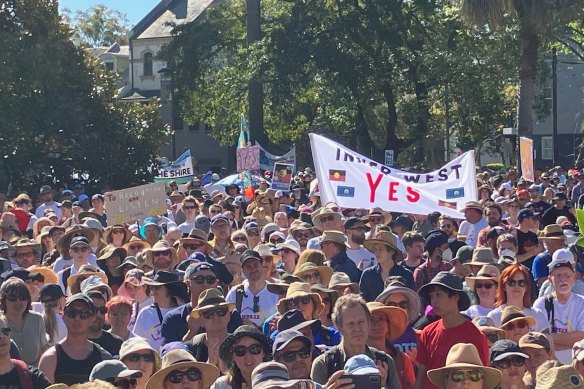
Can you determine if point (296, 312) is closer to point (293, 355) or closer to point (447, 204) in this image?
point (293, 355)

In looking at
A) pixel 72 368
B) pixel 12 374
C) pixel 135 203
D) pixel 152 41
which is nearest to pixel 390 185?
pixel 135 203

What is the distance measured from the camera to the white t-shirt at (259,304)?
29.5ft

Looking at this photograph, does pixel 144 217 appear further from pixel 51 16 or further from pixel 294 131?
pixel 294 131

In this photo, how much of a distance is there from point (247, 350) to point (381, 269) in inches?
144

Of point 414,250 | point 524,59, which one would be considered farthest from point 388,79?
point 414,250

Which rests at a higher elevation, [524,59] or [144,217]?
[524,59]

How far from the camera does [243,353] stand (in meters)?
6.39

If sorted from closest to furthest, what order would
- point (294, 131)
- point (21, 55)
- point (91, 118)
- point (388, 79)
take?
point (21, 55), point (91, 118), point (388, 79), point (294, 131)

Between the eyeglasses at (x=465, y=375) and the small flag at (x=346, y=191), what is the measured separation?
30.2 ft

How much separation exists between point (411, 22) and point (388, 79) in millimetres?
2119

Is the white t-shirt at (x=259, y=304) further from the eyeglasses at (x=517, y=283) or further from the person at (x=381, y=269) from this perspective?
the eyeglasses at (x=517, y=283)

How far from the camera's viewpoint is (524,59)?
98.2 feet

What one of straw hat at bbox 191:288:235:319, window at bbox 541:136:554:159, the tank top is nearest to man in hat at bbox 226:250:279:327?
straw hat at bbox 191:288:235:319

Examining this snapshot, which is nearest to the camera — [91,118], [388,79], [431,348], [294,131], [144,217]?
[431,348]
